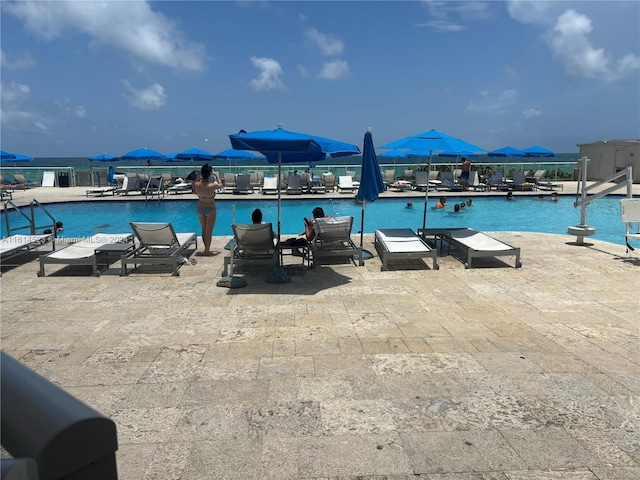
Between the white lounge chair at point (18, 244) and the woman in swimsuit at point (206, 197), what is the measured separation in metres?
2.63

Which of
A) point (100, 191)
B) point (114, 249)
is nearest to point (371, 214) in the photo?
point (114, 249)

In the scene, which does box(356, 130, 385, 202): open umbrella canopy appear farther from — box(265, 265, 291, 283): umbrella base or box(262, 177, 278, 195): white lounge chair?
box(262, 177, 278, 195): white lounge chair

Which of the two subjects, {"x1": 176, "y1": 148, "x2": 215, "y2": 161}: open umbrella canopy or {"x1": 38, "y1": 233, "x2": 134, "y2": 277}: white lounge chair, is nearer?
{"x1": 38, "y1": 233, "x2": 134, "y2": 277}: white lounge chair

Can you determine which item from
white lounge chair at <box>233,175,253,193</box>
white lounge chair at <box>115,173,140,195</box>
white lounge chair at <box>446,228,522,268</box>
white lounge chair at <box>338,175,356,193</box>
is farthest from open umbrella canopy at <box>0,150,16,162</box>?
white lounge chair at <box>446,228,522,268</box>

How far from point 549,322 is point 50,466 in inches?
192

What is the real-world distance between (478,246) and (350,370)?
14.7ft

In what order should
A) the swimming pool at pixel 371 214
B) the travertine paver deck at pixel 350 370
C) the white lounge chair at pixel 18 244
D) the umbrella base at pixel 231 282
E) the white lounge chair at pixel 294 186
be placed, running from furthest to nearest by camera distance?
1. the white lounge chair at pixel 294 186
2. the swimming pool at pixel 371 214
3. the white lounge chair at pixel 18 244
4. the umbrella base at pixel 231 282
5. the travertine paver deck at pixel 350 370

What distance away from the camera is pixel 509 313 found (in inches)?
195

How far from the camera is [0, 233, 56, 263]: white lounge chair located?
686cm

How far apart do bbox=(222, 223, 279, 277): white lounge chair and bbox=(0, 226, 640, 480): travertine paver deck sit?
0.36 metres

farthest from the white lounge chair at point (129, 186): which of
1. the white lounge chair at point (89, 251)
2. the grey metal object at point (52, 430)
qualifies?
the grey metal object at point (52, 430)

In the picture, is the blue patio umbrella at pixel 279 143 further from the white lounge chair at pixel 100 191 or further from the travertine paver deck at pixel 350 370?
the white lounge chair at pixel 100 191

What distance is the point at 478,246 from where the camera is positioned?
7.29m

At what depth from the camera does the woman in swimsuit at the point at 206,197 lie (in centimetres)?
772
